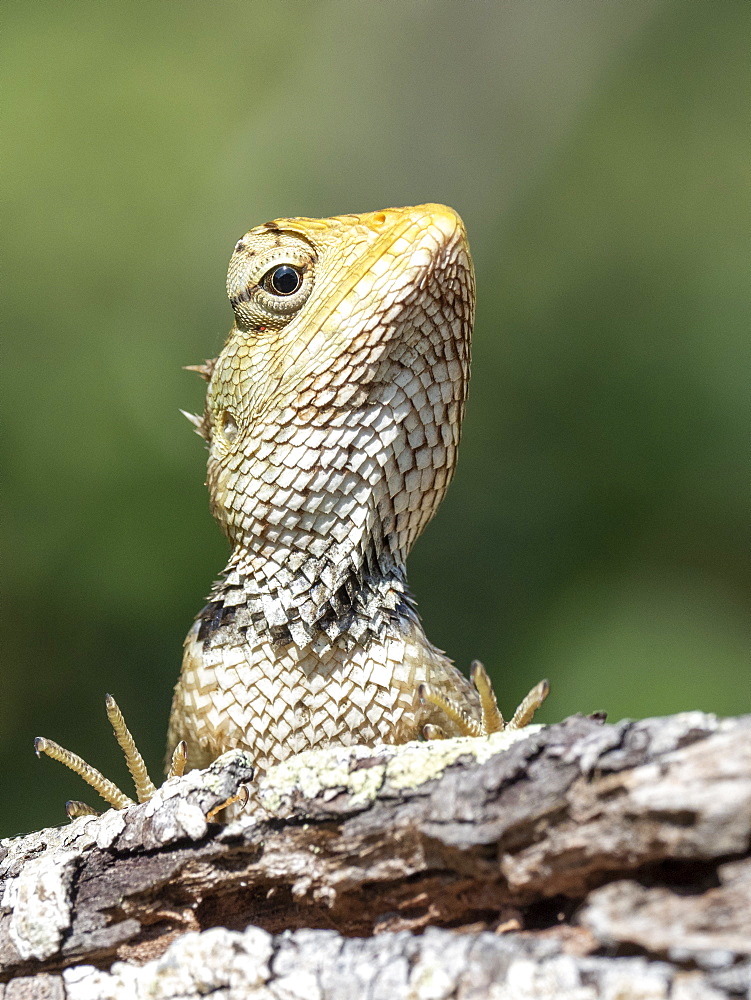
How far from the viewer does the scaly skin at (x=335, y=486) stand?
2.62 metres

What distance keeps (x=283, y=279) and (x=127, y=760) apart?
1.44 m

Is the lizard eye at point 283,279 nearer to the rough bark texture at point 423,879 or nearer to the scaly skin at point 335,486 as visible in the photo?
the scaly skin at point 335,486

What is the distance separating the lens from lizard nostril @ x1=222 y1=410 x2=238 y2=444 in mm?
3049

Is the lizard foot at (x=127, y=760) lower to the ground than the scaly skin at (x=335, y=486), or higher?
lower

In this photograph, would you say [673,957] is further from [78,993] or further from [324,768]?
[78,993]

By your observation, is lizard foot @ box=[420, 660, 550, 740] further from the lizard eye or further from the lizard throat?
the lizard eye

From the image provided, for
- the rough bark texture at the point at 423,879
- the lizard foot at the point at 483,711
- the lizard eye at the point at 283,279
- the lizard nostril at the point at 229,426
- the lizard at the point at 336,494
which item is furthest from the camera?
the lizard nostril at the point at 229,426

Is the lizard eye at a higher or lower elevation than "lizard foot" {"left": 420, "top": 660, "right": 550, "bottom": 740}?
higher

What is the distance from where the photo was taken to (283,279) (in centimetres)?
286

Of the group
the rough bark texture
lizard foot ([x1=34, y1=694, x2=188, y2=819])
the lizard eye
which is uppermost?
the lizard eye

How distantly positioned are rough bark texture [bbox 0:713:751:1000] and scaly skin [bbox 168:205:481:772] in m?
0.49

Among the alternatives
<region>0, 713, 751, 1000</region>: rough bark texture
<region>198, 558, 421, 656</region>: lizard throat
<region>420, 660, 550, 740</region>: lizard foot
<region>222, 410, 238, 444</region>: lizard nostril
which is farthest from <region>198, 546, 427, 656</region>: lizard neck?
<region>0, 713, 751, 1000</region>: rough bark texture

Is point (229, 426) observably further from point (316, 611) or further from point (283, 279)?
point (316, 611)

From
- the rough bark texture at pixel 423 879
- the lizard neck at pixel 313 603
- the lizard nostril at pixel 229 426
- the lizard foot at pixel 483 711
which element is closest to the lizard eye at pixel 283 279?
the lizard nostril at pixel 229 426
